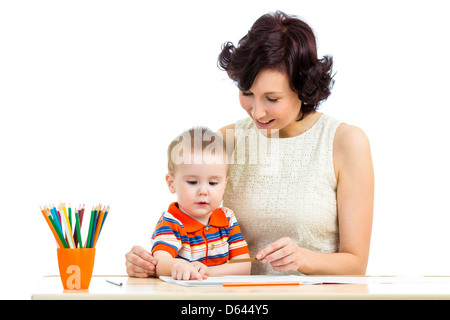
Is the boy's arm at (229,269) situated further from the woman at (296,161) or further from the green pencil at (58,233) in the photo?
the green pencil at (58,233)

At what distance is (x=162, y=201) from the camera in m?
2.79

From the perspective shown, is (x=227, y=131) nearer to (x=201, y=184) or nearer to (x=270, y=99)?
(x=270, y=99)

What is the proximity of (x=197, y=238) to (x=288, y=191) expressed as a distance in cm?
40

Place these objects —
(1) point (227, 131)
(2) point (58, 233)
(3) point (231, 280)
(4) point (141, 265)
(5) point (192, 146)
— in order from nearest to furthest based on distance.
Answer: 1. (2) point (58, 233)
2. (3) point (231, 280)
3. (4) point (141, 265)
4. (5) point (192, 146)
5. (1) point (227, 131)

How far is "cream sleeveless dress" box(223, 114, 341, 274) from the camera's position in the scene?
206 cm

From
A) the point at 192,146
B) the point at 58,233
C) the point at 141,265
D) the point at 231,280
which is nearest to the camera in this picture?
the point at 58,233

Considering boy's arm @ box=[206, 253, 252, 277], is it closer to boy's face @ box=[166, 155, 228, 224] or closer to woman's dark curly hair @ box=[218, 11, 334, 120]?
boy's face @ box=[166, 155, 228, 224]

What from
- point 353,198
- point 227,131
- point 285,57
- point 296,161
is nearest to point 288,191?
point 296,161

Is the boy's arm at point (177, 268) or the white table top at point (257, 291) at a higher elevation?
the boy's arm at point (177, 268)

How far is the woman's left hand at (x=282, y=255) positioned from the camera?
162 cm

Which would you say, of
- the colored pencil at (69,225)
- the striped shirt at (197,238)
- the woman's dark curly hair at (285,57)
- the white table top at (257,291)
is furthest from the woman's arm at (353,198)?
the colored pencil at (69,225)

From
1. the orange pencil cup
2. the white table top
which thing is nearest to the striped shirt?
the white table top

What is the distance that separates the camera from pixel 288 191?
6.88ft

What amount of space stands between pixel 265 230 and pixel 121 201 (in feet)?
2.98
